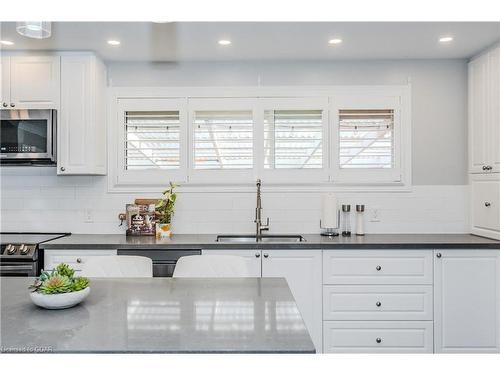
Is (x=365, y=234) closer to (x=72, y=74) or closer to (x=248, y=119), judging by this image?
(x=248, y=119)

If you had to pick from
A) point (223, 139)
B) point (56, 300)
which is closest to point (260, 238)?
point (223, 139)

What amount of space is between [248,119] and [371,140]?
1.11 meters

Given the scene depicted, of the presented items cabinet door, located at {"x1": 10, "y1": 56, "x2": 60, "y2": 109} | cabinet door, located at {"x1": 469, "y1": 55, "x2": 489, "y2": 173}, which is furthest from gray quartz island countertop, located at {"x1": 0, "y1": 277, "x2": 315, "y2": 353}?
cabinet door, located at {"x1": 469, "y1": 55, "x2": 489, "y2": 173}

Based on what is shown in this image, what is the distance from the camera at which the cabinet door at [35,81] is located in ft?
10.5

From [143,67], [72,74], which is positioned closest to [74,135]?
[72,74]

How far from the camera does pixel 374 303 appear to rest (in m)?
2.92

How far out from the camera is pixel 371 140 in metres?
3.48

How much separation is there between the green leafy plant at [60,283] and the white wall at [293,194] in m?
1.98

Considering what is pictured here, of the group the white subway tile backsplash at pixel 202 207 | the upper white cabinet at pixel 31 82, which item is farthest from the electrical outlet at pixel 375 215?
the upper white cabinet at pixel 31 82

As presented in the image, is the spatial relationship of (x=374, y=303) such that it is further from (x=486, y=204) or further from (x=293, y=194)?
(x=486, y=204)

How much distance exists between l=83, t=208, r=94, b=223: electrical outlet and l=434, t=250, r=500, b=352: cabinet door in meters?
2.88

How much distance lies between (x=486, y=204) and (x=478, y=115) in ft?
2.44

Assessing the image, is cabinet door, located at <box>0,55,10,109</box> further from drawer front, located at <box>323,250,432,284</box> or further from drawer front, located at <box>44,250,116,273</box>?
drawer front, located at <box>323,250,432,284</box>

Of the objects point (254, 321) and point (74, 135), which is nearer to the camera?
point (254, 321)
